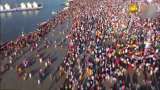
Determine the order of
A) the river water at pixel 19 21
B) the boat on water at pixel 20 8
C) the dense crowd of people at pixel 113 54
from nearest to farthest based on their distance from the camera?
the dense crowd of people at pixel 113 54
the river water at pixel 19 21
the boat on water at pixel 20 8

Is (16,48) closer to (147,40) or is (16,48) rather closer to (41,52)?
(41,52)

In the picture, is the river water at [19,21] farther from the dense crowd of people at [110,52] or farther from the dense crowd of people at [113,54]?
the dense crowd of people at [113,54]

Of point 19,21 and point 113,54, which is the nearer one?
point 113,54

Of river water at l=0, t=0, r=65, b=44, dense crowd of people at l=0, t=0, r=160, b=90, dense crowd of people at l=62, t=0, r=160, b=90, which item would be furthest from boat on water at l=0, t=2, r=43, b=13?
dense crowd of people at l=62, t=0, r=160, b=90

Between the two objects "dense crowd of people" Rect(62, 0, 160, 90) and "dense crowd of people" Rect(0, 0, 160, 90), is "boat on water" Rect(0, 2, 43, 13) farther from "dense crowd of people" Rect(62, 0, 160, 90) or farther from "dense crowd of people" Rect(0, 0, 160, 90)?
"dense crowd of people" Rect(62, 0, 160, 90)

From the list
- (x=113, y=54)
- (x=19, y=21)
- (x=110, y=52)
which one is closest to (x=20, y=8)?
(x=19, y=21)

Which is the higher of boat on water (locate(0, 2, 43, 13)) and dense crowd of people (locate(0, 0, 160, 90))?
dense crowd of people (locate(0, 0, 160, 90))

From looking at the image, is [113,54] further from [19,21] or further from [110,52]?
[19,21]

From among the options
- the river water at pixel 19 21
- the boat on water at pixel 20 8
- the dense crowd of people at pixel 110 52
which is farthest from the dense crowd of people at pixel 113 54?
→ the boat on water at pixel 20 8

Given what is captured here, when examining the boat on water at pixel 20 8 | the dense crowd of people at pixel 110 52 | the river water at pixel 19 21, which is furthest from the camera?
the boat on water at pixel 20 8
